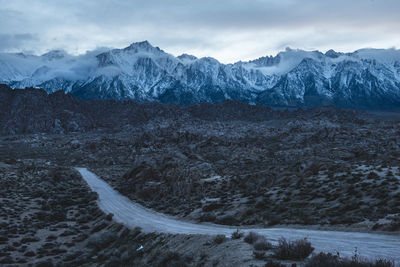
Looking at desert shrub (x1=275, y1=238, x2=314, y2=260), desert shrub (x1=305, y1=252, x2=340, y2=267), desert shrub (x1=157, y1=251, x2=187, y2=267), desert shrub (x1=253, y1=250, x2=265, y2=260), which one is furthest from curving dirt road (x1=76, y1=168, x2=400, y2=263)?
desert shrub (x1=157, y1=251, x2=187, y2=267)

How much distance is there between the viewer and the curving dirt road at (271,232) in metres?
13.1

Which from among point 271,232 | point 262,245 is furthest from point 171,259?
point 271,232

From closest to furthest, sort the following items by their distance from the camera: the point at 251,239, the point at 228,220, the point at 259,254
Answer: the point at 259,254, the point at 251,239, the point at 228,220

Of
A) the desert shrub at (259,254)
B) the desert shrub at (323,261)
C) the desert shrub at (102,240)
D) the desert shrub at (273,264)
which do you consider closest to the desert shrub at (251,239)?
the desert shrub at (259,254)

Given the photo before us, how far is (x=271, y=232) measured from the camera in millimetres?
18188

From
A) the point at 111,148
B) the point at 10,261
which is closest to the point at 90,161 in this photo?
the point at 111,148

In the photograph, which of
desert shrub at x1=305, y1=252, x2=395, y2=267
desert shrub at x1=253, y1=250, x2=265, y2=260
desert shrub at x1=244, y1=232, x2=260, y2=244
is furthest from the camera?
desert shrub at x1=244, y1=232, x2=260, y2=244

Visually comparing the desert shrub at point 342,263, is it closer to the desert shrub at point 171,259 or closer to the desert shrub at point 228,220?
the desert shrub at point 171,259

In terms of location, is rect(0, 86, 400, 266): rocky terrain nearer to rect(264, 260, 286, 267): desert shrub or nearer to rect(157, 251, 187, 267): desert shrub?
rect(157, 251, 187, 267): desert shrub

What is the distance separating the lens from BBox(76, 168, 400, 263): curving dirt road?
13.1 m

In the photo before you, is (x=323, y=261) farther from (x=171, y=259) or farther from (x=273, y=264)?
(x=171, y=259)

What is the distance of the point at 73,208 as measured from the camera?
131 ft

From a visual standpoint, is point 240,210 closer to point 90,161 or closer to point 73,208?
point 73,208

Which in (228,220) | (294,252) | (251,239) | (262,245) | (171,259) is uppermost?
(294,252)
